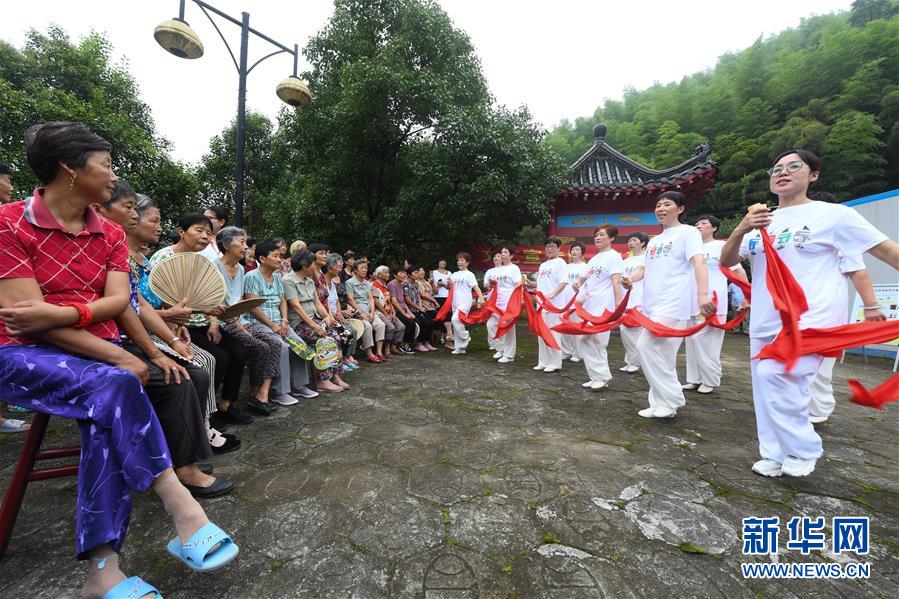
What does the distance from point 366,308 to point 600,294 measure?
367 centimetres

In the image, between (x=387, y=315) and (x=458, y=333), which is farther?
(x=458, y=333)

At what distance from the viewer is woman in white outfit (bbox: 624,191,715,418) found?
3.72 metres

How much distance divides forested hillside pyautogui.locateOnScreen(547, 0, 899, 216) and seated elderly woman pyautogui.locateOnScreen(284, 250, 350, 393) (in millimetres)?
11633

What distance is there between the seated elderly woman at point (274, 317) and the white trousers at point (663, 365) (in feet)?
11.3

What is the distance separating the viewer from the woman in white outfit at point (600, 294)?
16.3ft

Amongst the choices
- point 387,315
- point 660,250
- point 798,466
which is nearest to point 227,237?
point 387,315

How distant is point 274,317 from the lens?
416 cm

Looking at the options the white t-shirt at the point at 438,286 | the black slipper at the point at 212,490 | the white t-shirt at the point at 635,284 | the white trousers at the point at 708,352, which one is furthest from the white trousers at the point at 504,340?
the black slipper at the point at 212,490

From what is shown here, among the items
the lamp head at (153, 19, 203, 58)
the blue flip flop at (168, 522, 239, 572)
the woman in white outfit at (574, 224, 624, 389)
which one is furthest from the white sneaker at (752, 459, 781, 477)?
the lamp head at (153, 19, 203, 58)

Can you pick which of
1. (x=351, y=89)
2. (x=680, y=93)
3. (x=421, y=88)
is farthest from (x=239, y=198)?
(x=680, y=93)

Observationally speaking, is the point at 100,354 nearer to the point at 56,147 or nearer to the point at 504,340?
the point at 56,147

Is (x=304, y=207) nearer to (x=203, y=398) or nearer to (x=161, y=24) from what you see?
(x=161, y=24)

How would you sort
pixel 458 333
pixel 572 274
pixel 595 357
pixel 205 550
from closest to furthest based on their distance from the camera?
1. pixel 205 550
2. pixel 595 357
3. pixel 572 274
4. pixel 458 333
